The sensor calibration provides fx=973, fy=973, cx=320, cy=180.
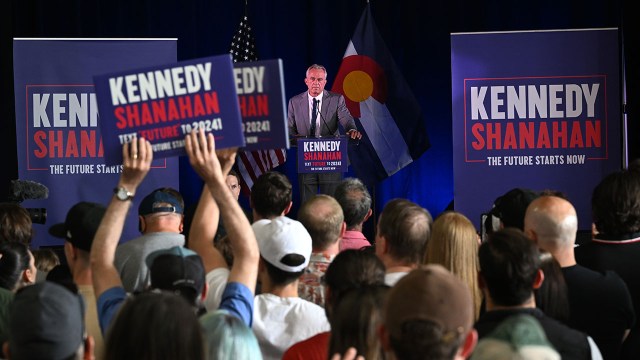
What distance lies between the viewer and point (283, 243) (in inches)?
129

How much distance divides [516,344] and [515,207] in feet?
9.40

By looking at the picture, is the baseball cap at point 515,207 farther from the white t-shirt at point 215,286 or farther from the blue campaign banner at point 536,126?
the blue campaign banner at point 536,126

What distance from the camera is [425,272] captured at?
79.0 inches

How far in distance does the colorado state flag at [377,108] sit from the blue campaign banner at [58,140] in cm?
230

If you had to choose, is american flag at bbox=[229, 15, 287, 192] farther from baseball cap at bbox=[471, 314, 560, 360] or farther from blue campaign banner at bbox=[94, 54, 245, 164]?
baseball cap at bbox=[471, 314, 560, 360]

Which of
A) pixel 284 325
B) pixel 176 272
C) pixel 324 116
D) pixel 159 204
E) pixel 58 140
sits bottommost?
pixel 284 325

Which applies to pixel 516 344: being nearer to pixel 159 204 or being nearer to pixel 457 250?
pixel 457 250

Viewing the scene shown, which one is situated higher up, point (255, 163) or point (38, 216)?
point (255, 163)

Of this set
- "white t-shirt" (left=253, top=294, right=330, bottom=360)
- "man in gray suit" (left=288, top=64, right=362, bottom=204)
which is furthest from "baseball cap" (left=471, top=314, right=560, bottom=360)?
"man in gray suit" (left=288, top=64, right=362, bottom=204)

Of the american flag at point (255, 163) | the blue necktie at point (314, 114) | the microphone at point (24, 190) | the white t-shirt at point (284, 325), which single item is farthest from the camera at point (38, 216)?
the white t-shirt at point (284, 325)

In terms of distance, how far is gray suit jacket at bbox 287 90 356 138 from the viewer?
848 centimetres

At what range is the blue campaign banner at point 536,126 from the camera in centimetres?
779

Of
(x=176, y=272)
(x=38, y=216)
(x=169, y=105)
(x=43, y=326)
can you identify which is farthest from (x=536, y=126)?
(x=43, y=326)

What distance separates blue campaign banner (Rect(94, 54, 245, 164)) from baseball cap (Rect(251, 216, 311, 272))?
32cm
